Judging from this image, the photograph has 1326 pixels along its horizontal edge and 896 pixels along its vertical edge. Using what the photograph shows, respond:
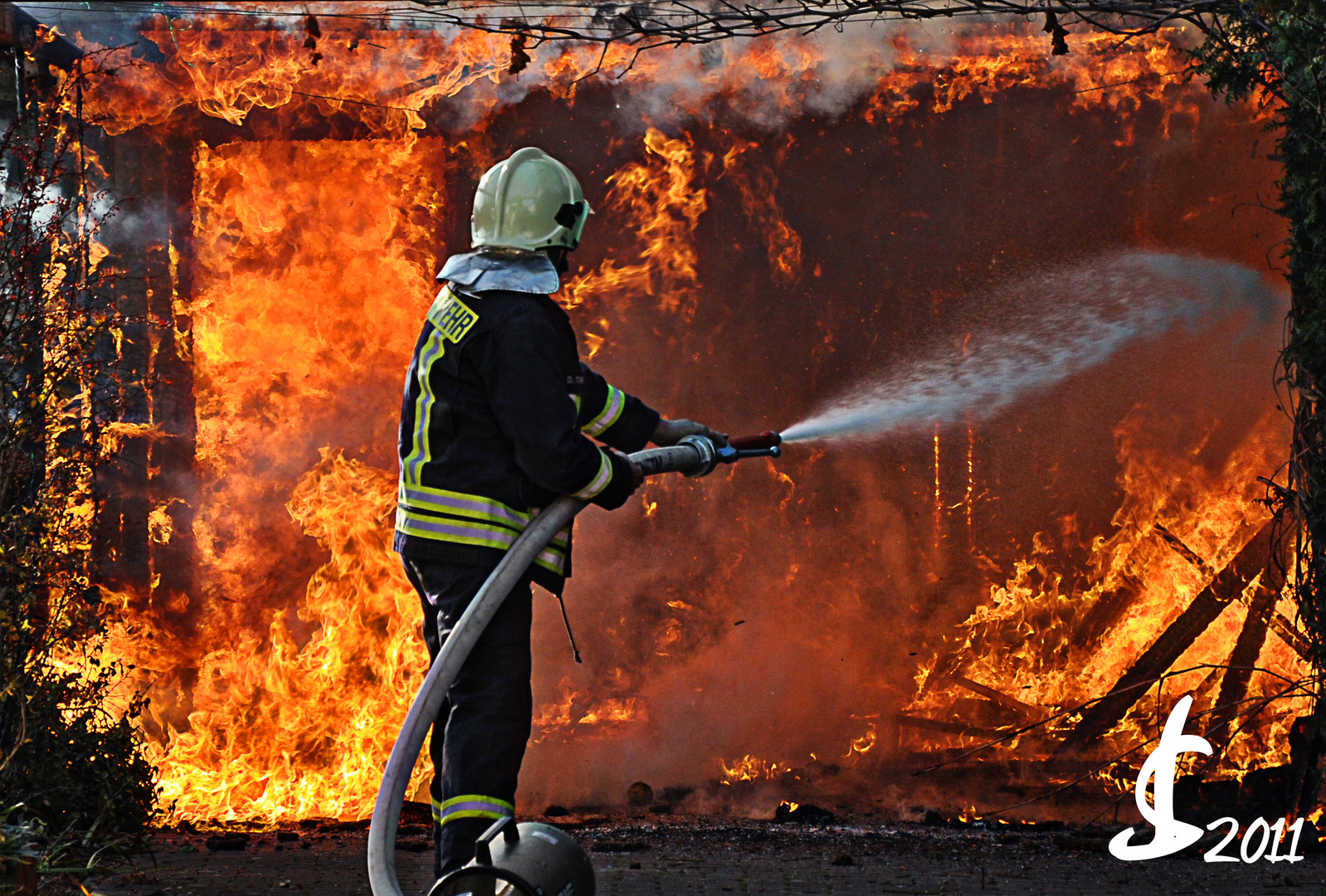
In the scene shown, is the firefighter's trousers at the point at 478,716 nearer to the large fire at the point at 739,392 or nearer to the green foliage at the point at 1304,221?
the large fire at the point at 739,392

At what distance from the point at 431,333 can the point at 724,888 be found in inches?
104

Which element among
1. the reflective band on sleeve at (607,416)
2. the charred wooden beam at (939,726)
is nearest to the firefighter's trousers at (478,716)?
the reflective band on sleeve at (607,416)

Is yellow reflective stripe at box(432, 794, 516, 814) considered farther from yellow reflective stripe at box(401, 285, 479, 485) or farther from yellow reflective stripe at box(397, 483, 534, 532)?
yellow reflective stripe at box(401, 285, 479, 485)

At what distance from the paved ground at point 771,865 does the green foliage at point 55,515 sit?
396 mm

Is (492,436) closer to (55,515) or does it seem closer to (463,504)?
(463,504)

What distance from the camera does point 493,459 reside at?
3502 mm

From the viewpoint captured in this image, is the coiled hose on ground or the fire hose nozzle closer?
the coiled hose on ground

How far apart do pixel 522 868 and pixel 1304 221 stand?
159 inches

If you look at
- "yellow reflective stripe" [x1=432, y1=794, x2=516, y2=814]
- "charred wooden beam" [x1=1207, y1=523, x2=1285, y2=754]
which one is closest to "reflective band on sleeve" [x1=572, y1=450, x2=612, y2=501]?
"yellow reflective stripe" [x1=432, y1=794, x2=516, y2=814]

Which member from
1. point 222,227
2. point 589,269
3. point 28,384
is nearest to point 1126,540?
point 589,269

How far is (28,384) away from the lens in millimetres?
4770

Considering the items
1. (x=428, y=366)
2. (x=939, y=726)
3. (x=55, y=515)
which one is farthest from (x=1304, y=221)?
(x=55, y=515)

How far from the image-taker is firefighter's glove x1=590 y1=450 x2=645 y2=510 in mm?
3521

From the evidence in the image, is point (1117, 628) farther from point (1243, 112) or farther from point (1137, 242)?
point (1243, 112)
